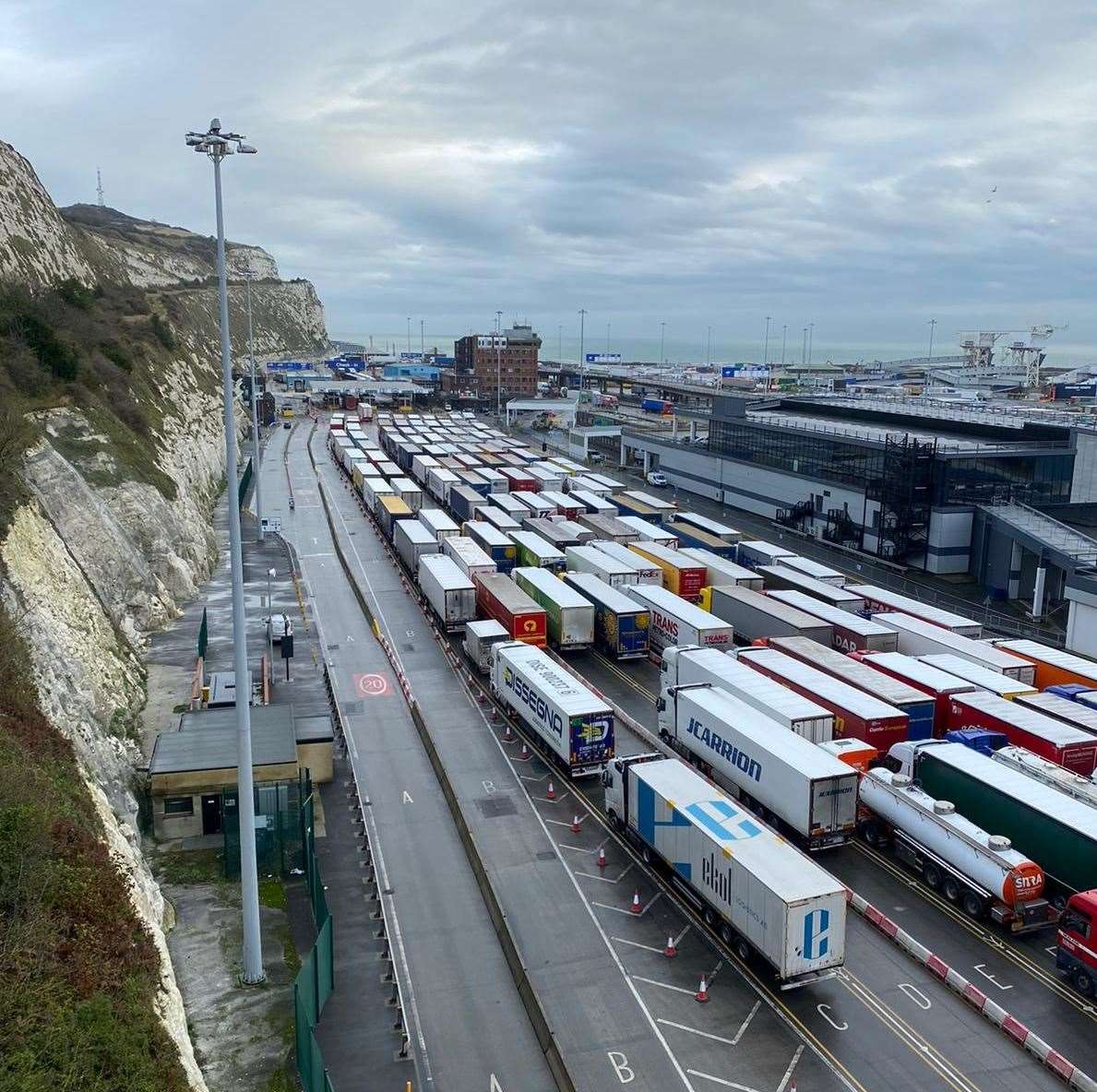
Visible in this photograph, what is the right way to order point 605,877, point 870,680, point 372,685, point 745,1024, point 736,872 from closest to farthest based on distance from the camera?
point 745,1024, point 736,872, point 605,877, point 870,680, point 372,685

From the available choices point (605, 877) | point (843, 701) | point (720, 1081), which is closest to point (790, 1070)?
point (720, 1081)

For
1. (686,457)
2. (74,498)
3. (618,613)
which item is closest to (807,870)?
(618,613)

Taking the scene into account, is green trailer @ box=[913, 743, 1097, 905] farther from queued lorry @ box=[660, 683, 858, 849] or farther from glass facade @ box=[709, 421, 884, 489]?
glass facade @ box=[709, 421, 884, 489]

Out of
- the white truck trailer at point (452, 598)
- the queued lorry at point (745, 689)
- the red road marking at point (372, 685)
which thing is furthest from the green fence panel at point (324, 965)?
the white truck trailer at point (452, 598)

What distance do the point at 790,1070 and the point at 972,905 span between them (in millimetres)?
8428

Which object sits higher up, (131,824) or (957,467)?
(957,467)

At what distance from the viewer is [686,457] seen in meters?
94.2

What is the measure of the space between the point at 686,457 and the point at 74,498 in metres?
64.5

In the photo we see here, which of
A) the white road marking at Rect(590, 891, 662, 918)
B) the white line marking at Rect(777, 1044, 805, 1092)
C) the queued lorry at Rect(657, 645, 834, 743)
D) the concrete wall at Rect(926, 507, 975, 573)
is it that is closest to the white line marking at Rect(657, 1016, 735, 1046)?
the white line marking at Rect(777, 1044, 805, 1092)

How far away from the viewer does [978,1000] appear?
21422mm

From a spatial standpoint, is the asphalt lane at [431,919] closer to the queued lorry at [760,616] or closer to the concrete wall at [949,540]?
the queued lorry at [760,616]

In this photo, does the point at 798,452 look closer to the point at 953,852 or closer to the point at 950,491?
the point at 950,491

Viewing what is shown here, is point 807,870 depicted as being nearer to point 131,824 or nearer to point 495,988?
point 495,988

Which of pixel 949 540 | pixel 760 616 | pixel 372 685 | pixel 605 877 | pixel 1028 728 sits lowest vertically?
pixel 605 877
